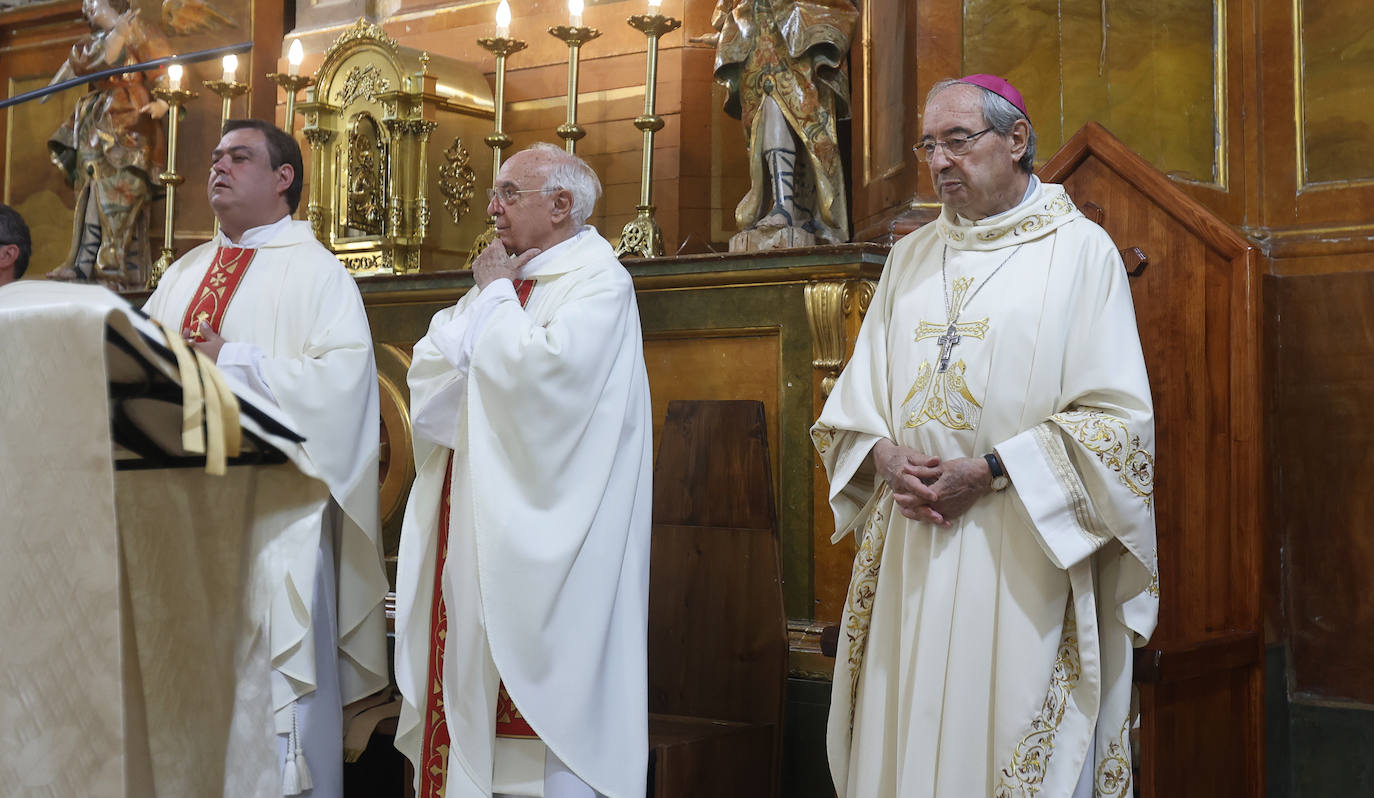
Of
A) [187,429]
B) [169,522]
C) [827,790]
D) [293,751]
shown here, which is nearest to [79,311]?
[187,429]

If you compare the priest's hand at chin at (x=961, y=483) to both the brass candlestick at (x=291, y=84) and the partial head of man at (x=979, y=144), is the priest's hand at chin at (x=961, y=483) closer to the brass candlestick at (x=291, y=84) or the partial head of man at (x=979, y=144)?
the partial head of man at (x=979, y=144)

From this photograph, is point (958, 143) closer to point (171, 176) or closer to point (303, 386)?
point (303, 386)

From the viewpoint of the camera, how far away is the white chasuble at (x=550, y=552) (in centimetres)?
324

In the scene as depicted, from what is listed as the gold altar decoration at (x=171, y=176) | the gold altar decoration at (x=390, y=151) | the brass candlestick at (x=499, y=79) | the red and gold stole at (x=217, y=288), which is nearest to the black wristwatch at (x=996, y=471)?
→ the red and gold stole at (x=217, y=288)

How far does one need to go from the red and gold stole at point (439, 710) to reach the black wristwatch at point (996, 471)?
122 cm

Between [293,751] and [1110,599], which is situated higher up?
[1110,599]

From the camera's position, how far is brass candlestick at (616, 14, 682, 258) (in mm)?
4570

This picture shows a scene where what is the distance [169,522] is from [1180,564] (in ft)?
7.95

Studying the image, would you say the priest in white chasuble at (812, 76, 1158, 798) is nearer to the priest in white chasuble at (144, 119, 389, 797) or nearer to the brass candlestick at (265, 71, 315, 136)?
the priest in white chasuble at (144, 119, 389, 797)

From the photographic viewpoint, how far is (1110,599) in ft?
9.68

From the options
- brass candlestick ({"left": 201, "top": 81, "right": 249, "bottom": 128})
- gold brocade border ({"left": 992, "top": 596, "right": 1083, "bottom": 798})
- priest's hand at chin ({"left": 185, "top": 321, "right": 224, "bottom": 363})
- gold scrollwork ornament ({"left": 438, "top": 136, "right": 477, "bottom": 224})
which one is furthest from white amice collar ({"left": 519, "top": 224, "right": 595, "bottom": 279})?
brass candlestick ({"left": 201, "top": 81, "right": 249, "bottom": 128})

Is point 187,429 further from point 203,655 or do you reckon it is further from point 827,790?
point 827,790

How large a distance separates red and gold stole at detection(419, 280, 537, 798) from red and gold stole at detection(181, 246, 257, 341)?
0.84 meters

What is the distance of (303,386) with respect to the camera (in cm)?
355
